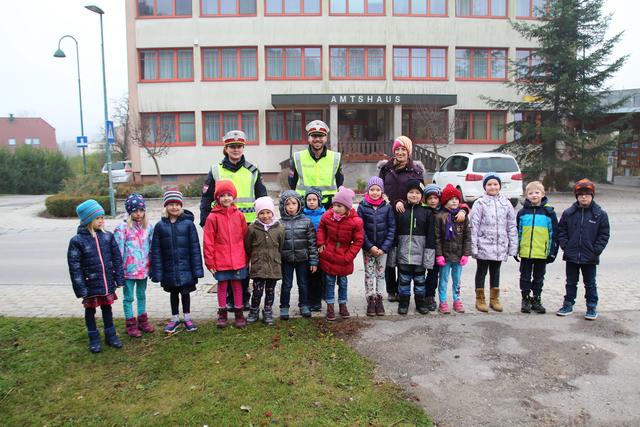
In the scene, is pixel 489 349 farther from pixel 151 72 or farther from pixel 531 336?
pixel 151 72

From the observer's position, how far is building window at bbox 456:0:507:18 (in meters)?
27.8

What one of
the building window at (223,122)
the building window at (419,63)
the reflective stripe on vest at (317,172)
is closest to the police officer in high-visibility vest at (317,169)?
the reflective stripe on vest at (317,172)

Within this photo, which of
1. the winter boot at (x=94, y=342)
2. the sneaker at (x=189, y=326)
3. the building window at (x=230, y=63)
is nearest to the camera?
the winter boot at (x=94, y=342)

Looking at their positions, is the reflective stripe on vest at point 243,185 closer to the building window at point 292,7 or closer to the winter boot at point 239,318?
the winter boot at point 239,318

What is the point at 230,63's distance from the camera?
27094 mm

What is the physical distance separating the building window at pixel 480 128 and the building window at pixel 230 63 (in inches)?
474

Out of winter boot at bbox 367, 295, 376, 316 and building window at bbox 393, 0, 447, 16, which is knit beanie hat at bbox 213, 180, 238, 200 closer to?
winter boot at bbox 367, 295, 376, 316

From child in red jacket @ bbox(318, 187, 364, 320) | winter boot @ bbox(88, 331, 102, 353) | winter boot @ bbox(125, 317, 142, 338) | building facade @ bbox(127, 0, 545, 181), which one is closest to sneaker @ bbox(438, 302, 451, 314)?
child in red jacket @ bbox(318, 187, 364, 320)

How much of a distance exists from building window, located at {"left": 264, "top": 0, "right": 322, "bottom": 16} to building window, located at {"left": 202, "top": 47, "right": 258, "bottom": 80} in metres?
2.30

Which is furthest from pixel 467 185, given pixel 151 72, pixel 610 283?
pixel 151 72

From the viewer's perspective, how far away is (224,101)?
2702 centimetres

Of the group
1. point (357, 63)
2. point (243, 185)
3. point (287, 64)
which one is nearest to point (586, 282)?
point (243, 185)

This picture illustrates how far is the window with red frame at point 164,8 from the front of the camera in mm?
26766

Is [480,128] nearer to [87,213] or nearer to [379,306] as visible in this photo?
[379,306]
